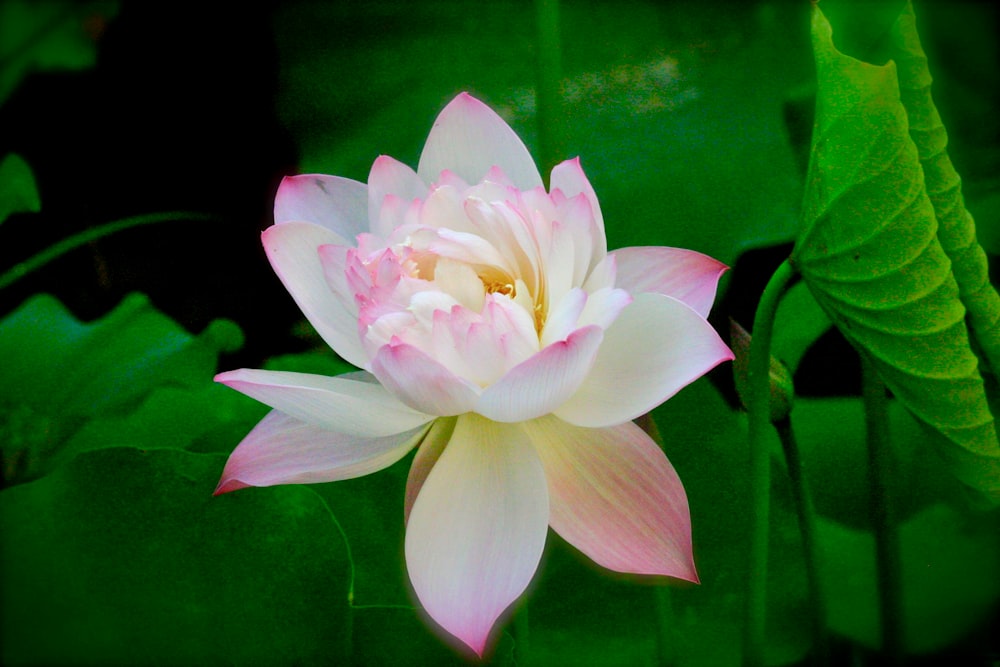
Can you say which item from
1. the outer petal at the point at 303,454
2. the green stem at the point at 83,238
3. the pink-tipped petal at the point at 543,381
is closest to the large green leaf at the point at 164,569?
the outer petal at the point at 303,454

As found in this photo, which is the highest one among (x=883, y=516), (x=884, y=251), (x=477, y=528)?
(x=884, y=251)

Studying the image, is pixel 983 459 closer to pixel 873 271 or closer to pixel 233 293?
pixel 873 271

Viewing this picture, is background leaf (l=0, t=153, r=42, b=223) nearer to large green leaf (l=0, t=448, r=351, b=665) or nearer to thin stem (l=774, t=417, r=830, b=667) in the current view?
large green leaf (l=0, t=448, r=351, b=665)

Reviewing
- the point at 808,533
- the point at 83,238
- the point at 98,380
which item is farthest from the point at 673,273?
the point at 83,238

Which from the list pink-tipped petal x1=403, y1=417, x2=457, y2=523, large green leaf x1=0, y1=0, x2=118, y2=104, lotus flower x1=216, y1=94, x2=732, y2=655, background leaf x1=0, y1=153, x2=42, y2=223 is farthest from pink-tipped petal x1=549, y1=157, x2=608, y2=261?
large green leaf x1=0, y1=0, x2=118, y2=104

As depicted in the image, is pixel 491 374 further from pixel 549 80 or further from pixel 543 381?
pixel 549 80

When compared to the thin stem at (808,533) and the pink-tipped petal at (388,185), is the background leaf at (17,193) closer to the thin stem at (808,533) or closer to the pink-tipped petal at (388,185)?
the pink-tipped petal at (388,185)
